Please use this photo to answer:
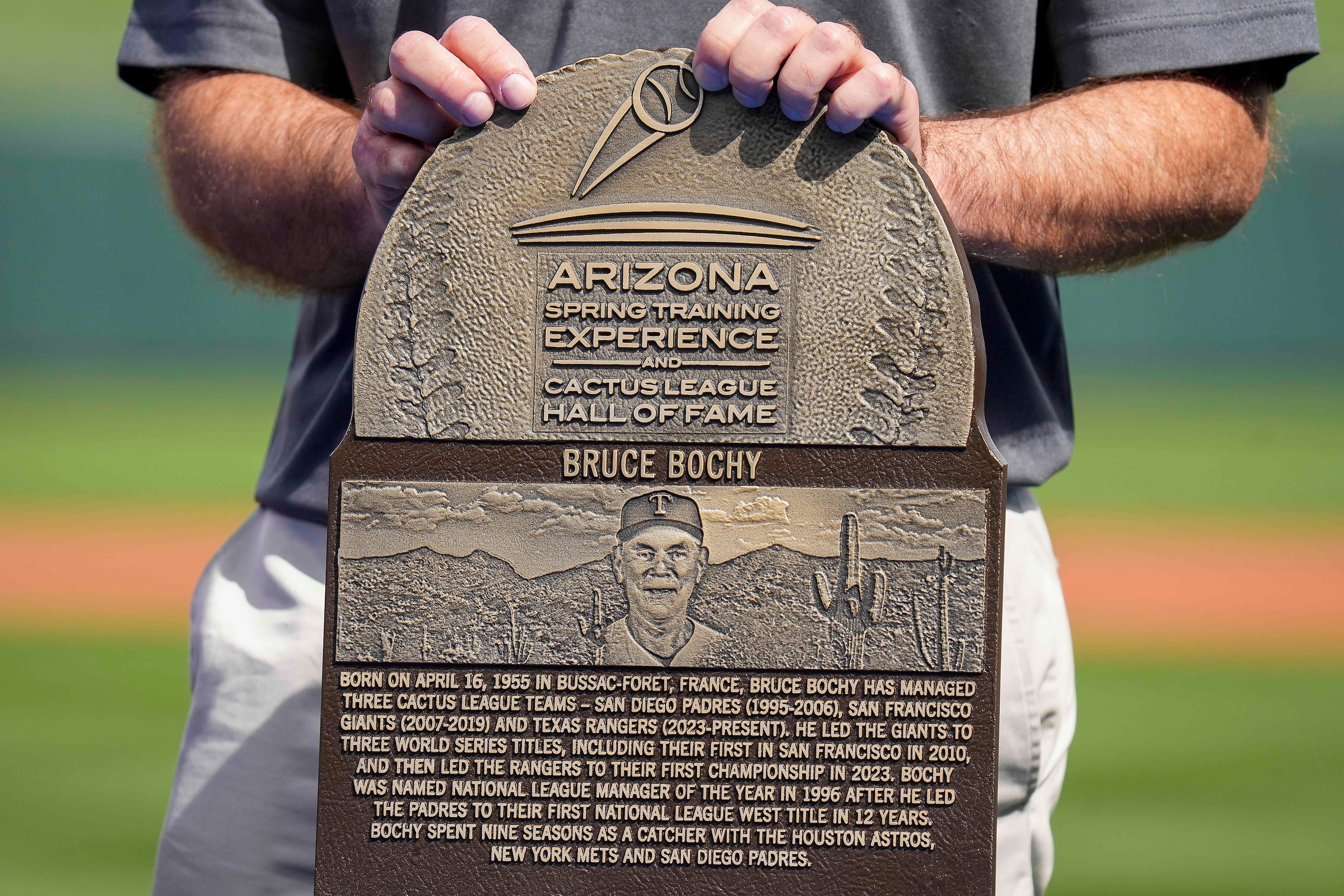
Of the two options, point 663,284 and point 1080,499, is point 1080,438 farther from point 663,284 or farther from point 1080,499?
point 663,284

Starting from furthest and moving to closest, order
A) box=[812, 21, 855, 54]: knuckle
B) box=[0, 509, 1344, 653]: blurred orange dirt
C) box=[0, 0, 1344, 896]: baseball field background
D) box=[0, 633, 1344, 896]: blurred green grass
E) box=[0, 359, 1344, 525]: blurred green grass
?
box=[0, 359, 1344, 525]: blurred green grass
box=[0, 509, 1344, 653]: blurred orange dirt
box=[0, 0, 1344, 896]: baseball field background
box=[0, 633, 1344, 896]: blurred green grass
box=[812, 21, 855, 54]: knuckle

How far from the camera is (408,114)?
1.74m

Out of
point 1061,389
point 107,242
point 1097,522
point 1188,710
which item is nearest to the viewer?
point 1061,389

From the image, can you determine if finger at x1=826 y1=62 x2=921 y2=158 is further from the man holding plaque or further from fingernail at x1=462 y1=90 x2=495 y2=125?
fingernail at x1=462 y1=90 x2=495 y2=125

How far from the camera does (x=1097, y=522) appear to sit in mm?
10797

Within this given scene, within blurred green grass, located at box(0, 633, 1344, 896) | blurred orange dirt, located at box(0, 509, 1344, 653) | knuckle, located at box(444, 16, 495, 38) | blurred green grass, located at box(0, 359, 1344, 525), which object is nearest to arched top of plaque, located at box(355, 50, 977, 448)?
knuckle, located at box(444, 16, 495, 38)

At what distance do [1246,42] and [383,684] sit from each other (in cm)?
162

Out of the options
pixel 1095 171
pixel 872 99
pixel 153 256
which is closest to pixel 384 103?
pixel 872 99

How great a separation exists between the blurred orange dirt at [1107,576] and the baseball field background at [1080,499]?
0.04m

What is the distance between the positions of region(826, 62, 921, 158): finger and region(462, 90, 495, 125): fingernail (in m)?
0.44

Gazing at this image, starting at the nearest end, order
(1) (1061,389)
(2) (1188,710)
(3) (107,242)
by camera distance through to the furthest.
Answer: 1. (1) (1061,389)
2. (2) (1188,710)
3. (3) (107,242)

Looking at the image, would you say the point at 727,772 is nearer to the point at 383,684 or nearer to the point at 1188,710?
the point at 383,684

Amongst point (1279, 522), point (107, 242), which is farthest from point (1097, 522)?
point (107, 242)

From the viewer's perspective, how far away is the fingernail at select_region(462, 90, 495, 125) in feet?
5.54
